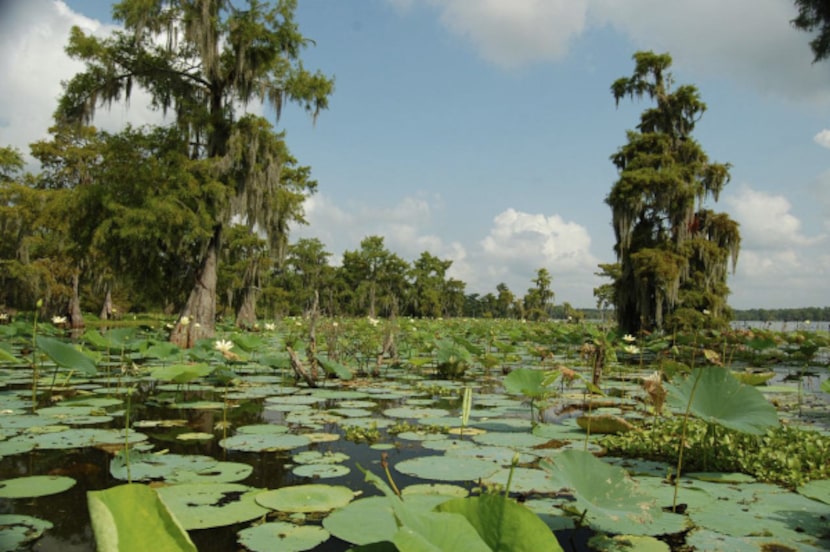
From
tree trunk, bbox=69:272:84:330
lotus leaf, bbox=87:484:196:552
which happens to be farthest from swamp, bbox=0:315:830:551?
tree trunk, bbox=69:272:84:330

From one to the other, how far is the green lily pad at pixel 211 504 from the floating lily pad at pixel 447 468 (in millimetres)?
799

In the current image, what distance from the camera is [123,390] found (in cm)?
527

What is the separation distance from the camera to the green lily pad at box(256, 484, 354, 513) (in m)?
2.15

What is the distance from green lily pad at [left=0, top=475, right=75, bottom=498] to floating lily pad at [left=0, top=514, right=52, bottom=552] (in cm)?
22

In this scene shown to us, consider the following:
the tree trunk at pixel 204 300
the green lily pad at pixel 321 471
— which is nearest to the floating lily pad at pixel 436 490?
the green lily pad at pixel 321 471

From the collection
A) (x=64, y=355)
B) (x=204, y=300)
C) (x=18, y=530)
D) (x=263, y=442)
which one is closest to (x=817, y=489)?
(x=263, y=442)

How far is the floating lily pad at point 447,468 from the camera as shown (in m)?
2.60

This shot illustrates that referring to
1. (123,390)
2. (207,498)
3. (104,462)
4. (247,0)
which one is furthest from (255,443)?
(247,0)

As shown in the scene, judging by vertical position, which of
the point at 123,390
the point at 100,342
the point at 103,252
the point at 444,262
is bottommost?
the point at 123,390

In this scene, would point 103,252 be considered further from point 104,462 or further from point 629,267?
point 629,267

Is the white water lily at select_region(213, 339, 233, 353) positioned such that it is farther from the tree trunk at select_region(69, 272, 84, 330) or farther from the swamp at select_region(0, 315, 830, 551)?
the tree trunk at select_region(69, 272, 84, 330)

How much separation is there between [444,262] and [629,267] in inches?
1664

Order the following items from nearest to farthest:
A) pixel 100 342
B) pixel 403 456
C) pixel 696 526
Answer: pixel 696 526, pixel 403 456, pixel 100 342

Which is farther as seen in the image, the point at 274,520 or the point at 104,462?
the point at 104,462
